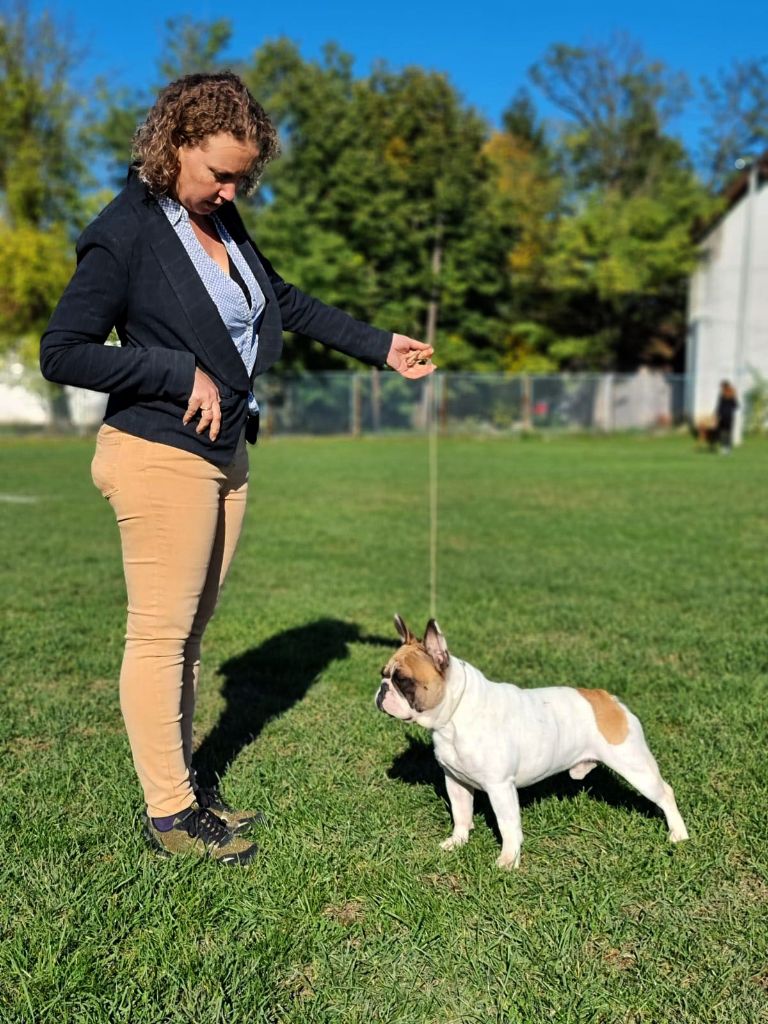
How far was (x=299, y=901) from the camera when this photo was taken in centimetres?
281

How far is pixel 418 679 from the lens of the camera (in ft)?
9.89

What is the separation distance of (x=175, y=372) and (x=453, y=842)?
72.1 inches

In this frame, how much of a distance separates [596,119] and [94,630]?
4563cm

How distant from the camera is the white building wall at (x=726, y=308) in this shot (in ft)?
114

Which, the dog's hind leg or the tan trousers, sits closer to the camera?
the tan trousers

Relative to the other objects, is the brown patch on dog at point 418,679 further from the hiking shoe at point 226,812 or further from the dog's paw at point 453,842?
the hiking shoe at point 226,812

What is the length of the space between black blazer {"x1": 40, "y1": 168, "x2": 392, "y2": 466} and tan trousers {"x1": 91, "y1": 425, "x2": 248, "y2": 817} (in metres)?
0.08

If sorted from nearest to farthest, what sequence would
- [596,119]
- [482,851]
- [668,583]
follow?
[482,851]
[668,583]
[596,119]

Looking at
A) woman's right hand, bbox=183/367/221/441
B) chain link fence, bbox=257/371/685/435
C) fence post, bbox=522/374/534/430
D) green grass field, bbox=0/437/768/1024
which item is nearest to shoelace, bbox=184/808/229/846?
green grass field, bbox=0/437/768/1024

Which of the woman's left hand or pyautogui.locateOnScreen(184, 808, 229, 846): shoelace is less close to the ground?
the woman's left hand

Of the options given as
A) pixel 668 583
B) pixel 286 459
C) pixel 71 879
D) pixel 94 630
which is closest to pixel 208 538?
pixel 71 879

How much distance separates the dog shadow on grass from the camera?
11.6ft

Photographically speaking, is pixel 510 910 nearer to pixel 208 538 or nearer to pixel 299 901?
pixel 299 901

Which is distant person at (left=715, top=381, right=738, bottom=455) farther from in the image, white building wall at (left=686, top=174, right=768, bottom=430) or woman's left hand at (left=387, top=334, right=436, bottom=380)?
woman's left hand at (left=387, top=334, right=436, bottom=380)
